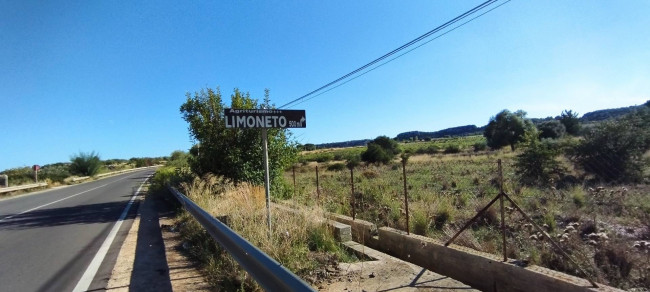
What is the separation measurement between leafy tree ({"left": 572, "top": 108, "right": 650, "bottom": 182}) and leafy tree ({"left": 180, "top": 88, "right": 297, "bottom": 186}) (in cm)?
1170

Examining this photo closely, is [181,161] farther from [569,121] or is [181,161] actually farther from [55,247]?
[569,121]

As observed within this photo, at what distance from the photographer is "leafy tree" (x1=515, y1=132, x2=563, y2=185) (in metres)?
16.3

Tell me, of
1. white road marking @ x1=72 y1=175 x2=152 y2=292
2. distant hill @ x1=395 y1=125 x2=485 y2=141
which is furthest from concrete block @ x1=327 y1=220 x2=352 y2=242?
distant hill @ x1=395 y1=125 x2=485 y2=141

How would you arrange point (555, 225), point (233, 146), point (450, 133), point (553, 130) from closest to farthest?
1. point (555, 225)
2. point (233, 146)
3. point (553, 130)
4. point (450, 133)

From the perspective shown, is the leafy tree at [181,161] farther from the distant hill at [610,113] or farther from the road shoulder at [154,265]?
the distant hill at [610,113]

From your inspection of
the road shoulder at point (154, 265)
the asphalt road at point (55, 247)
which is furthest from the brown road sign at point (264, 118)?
the asphalt road at point (55, 247)

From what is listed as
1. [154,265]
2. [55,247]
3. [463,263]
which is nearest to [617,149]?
[463,263]

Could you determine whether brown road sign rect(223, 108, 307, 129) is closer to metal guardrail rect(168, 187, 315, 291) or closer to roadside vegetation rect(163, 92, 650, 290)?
roadside vegetation rect(163, 92, 650, 290)

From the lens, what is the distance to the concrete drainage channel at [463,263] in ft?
14.9

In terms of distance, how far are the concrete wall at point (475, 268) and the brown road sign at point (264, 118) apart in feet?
8.80

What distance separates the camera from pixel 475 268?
18.3 feet

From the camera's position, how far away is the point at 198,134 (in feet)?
50.4

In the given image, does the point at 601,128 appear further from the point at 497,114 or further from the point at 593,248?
the point at 497,114

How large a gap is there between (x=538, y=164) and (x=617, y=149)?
2690 millimetres
